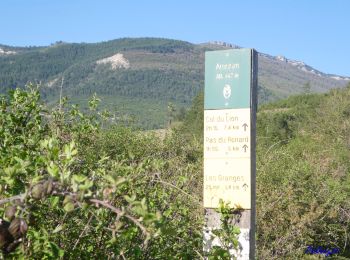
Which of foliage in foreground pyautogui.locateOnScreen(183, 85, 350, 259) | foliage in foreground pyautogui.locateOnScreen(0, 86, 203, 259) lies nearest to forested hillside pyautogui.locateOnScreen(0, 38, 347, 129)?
foliage in foreground pyautogui.locateOnScreen(183, 85, 350, 259)

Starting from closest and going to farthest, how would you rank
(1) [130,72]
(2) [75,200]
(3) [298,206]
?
1. (2) [75,200]
2. (3) [298,206]
3. (1) [130,72]

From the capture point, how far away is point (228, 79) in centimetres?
445

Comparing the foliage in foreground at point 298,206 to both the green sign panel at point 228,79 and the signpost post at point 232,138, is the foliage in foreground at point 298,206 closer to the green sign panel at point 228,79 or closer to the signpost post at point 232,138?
the signpost post at point 232,138

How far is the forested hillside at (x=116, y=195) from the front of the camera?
1996 millimetres

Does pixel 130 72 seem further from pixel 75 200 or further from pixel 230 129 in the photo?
pixel 75 200

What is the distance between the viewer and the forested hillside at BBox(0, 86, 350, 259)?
6.55ft

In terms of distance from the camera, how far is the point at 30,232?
265 cm

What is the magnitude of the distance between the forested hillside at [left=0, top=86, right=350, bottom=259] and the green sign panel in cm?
73

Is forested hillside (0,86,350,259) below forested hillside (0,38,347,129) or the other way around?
below

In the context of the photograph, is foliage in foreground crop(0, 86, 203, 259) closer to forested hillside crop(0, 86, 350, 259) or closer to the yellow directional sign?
forested hillside crop(0, 86, 350, 259)

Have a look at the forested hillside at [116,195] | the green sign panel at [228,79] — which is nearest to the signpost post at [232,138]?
the green sign panel at [228,79]

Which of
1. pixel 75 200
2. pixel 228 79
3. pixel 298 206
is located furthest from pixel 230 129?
pixel 298 206

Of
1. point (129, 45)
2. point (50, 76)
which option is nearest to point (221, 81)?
point (50, 76)

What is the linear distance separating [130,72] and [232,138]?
142 m
